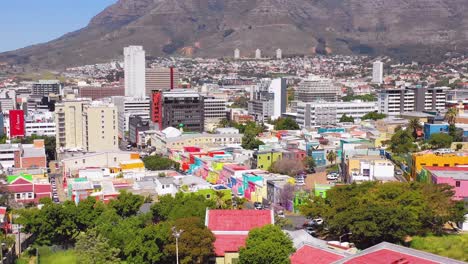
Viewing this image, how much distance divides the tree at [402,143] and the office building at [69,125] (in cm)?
1670

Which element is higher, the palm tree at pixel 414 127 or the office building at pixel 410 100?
the office building at pixel 410 100

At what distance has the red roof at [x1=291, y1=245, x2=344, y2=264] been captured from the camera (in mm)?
13359

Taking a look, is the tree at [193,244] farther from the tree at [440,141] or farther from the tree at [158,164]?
the tree at [440,141]

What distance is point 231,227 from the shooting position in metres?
15.4

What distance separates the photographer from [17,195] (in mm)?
22359

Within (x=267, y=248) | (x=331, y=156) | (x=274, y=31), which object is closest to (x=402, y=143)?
(x=331, y=156)

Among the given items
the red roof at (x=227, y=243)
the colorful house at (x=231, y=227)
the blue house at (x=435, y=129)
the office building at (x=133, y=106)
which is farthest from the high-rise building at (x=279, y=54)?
the red roof at (x=227, y=243)

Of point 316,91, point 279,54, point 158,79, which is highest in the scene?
point 279,54

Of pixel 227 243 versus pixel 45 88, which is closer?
pixel 227 243

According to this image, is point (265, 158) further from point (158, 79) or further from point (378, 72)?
point (378, 72)

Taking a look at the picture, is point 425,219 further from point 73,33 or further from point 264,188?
point 73,33

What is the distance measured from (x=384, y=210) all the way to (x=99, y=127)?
21989 mm

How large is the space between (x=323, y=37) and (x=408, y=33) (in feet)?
61.0

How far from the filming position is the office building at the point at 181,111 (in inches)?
1577
